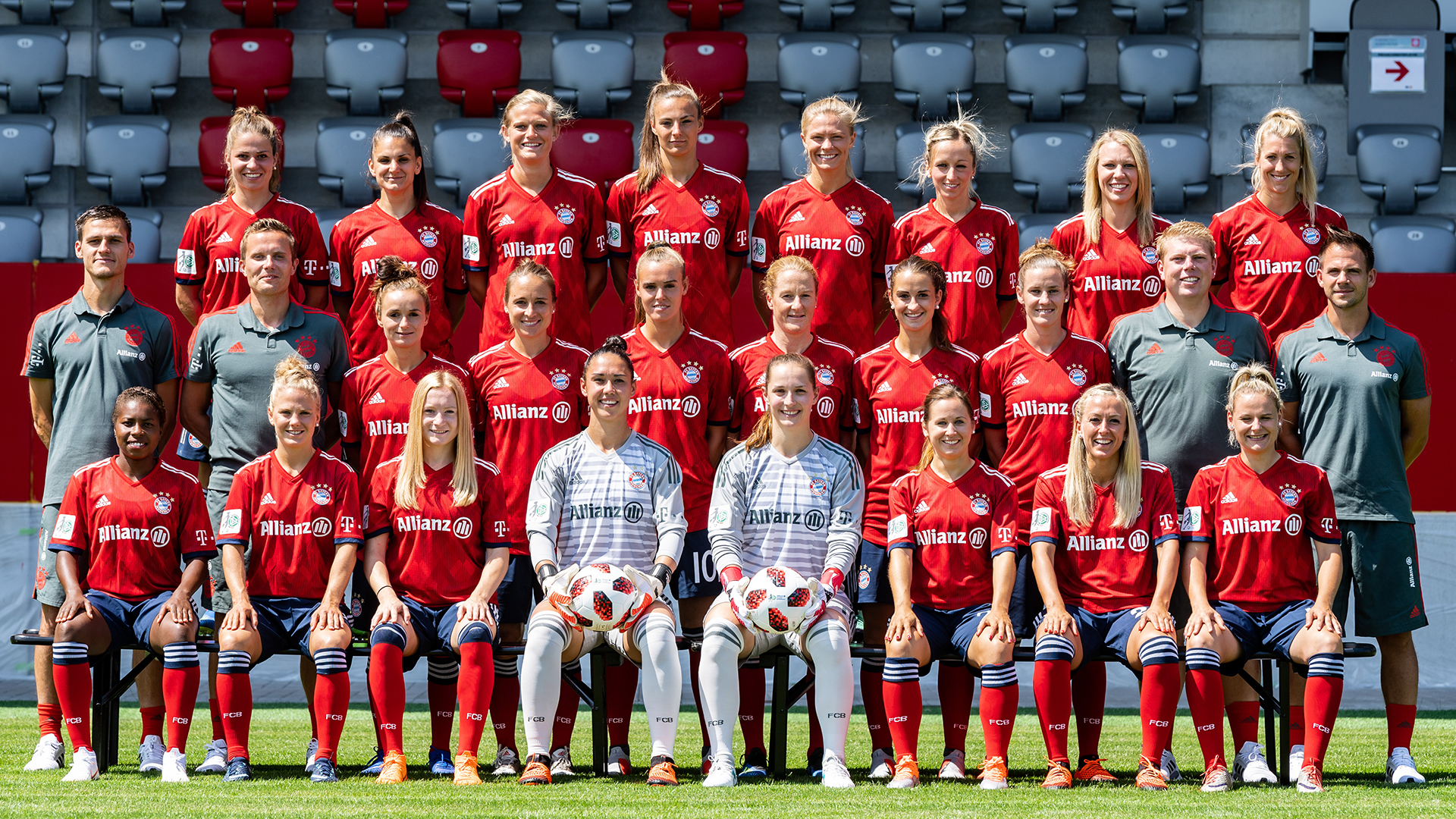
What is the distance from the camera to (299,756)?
5.91 m

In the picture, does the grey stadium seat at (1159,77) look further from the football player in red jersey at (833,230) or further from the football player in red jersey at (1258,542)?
the football player in red jersey at (1258,542)

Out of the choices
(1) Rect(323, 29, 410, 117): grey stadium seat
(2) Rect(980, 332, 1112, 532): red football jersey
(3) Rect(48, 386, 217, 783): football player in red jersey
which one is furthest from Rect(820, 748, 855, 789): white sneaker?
(1) Rect(323, 29, 410, 117): grey stadium seat

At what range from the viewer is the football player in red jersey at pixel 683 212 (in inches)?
245

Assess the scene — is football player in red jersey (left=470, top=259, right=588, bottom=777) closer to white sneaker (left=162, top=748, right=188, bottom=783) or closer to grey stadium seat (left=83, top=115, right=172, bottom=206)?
white sneaker (left=162, top=748, right=188, bottom=783)

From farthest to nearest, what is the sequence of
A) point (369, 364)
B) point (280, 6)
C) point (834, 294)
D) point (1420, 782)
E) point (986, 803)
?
point (280, 6)
point (834, 294)
point (369, 364)
point (1420, 782)
point (986, 803)

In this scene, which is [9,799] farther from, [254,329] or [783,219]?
[783,219]

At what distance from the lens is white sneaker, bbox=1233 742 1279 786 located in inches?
202

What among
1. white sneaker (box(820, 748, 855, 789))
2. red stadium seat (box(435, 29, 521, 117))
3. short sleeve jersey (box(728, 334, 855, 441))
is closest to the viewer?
white sneaker (box(820, 748, 855, 789))

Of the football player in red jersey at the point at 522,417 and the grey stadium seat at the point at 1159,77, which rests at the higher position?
the grey stadium seat at the point at 1159,77

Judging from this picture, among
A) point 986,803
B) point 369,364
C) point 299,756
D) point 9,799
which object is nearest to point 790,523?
point 986,803

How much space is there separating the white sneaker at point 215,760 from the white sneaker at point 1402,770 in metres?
4.16

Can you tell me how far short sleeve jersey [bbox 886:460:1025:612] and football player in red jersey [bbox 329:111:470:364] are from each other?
2209mm

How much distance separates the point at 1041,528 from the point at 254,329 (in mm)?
3161

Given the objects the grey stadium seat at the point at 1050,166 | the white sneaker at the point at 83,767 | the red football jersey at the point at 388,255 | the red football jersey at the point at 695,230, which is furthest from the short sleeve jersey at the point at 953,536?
the grey stadium seat at the point at 1050,166
